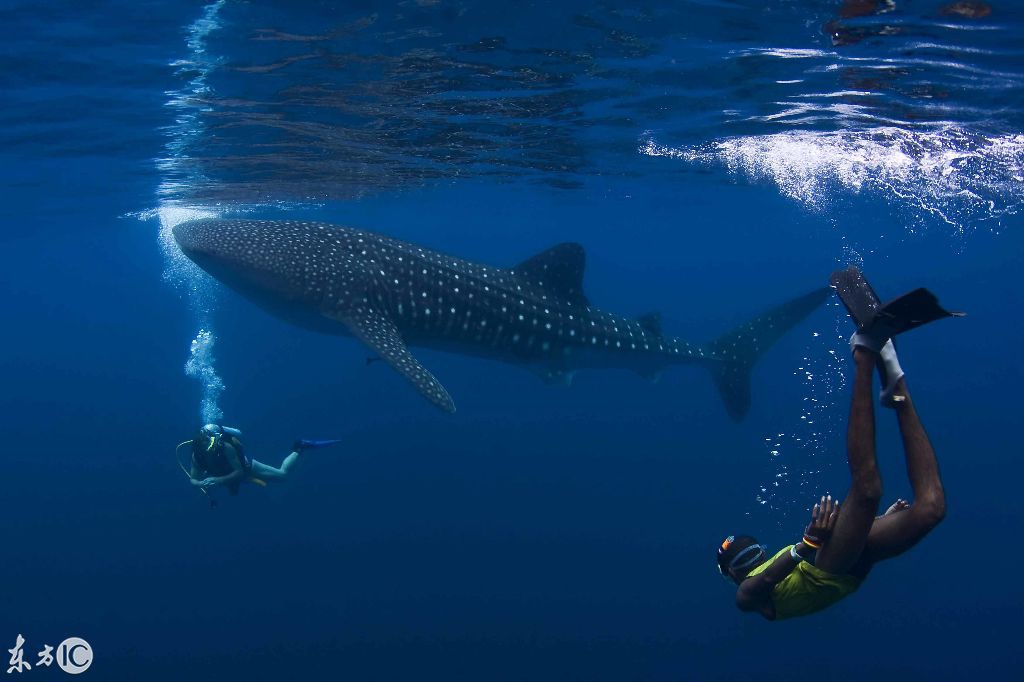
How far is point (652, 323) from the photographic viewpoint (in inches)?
453

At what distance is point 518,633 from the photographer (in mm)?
12969

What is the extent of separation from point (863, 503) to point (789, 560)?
0.76 m

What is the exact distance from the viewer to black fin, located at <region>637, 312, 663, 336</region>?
1145cm

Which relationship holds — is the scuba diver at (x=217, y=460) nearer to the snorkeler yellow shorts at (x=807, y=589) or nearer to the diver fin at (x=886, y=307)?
the snorkeler yellow shorts at (x=807, y=589)

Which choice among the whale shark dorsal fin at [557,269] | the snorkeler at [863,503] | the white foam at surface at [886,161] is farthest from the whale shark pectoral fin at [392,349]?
the white foam at surface at [886,161]

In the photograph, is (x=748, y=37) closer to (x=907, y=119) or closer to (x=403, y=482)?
(x=907, y=119)

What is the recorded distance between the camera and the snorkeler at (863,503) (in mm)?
4168

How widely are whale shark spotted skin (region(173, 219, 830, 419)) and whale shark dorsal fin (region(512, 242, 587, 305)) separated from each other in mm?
17

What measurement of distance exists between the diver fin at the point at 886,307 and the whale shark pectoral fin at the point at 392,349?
446cm

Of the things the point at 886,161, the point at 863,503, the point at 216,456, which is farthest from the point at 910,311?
the point at 886,161

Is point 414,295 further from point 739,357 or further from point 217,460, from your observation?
point 739,357

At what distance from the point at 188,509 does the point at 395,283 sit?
14.0 m

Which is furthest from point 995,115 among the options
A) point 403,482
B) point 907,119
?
point 403,482

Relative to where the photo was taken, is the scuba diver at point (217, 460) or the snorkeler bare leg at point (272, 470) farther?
the snorkeler bare leg at point (272, 470)
